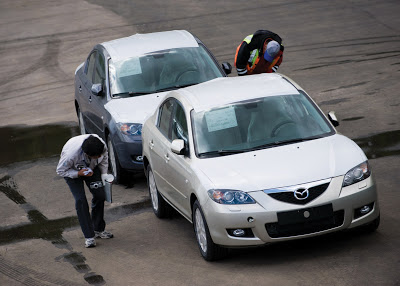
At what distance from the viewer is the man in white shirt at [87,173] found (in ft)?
34.1

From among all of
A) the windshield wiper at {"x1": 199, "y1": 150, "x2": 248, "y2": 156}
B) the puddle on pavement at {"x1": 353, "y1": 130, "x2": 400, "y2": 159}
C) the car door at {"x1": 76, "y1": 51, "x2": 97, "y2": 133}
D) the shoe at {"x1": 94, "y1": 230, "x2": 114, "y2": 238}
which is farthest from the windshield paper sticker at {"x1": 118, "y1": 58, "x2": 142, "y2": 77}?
the windshield wiper at {"x1": 199, "y1": 150, "x2": 248, "y2": 156}

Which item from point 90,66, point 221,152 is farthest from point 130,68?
point 221,152

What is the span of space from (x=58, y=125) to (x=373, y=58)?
6.73 metres

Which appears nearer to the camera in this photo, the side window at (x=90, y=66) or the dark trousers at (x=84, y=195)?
the dark trousers at (x=84, y=195)

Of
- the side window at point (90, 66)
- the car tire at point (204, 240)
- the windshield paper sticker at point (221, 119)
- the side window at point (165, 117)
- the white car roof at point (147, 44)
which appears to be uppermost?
the windshield paper sticker at point (221, 119)

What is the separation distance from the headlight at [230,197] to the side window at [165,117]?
190 centimetres

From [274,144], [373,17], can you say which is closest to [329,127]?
[274,144]

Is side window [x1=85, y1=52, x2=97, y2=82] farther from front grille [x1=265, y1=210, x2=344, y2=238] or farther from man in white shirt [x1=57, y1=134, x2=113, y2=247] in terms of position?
front grille [x1=265, y1=210, x2=344, y2=238]

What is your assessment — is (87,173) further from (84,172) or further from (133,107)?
(133,107)

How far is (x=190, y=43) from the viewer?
47.5 ft

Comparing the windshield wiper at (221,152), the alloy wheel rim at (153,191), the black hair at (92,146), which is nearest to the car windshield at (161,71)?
the alloy wheel rim at (153,191)

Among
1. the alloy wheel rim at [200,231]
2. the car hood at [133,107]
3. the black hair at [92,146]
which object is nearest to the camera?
the alloy wheel rim at [200,231]

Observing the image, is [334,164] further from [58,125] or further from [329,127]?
[58,125]

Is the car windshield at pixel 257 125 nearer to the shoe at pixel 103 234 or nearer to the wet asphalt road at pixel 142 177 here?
the wet asphalt road at pixel 142 177
